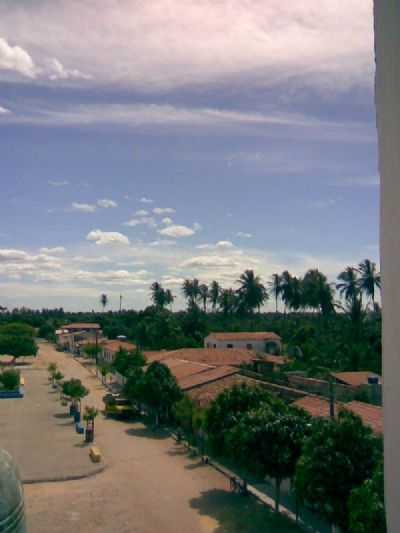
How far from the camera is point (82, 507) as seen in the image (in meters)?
19.5

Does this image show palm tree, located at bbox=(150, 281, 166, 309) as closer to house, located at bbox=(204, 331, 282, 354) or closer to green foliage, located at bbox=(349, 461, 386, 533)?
house, located at bbox=(204, 331, 282, 354)

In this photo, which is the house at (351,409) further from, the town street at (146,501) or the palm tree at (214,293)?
the palm tree at (214,293)

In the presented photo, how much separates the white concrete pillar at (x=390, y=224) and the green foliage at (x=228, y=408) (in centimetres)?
1967

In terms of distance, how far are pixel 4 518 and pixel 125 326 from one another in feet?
311

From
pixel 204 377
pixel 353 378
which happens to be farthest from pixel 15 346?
pixel 353 378

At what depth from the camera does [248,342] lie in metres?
64.5

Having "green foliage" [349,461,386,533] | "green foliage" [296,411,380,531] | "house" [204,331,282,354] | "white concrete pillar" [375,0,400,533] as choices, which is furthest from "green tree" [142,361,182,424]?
"house" [204,331,282,354]

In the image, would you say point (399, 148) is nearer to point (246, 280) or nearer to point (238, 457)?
point (238, 457)

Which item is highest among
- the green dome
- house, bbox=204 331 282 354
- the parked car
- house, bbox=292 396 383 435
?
the green dome

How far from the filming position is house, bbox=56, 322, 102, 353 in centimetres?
8550

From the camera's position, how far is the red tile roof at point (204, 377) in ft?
106

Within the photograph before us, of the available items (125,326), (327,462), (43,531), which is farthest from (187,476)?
(125,326)

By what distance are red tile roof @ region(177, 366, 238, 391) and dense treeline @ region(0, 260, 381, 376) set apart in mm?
6779

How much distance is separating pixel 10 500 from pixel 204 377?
31900mm
